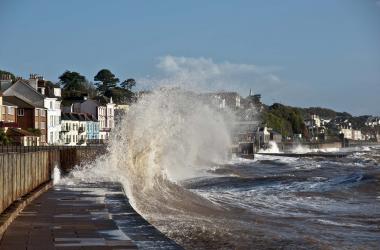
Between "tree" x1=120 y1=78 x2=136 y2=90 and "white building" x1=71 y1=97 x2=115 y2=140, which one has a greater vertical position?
"tree" x1=120 y1=78 x2=136 y2=90

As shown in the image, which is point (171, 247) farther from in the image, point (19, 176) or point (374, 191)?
point (374, 191)

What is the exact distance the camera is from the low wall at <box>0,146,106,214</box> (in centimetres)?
1270

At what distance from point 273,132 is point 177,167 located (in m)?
132

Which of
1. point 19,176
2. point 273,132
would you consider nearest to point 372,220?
point 19,176

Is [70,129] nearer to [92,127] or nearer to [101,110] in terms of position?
[92,127]

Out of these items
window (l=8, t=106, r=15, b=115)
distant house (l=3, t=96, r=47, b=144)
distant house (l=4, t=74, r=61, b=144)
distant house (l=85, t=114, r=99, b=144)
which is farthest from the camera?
distant house (l=85, t=114, r=99, b=144)

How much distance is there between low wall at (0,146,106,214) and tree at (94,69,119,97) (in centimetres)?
12475

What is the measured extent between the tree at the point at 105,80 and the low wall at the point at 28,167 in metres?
125

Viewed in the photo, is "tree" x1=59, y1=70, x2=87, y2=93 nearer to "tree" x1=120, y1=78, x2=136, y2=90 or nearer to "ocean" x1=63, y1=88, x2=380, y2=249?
"tree" x1=120, y1=78, x2=136, y2=90

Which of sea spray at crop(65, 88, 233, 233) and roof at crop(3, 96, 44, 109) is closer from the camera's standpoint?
sea spray at crop(65, 88, 233, 233)

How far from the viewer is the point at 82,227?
37.0 feet

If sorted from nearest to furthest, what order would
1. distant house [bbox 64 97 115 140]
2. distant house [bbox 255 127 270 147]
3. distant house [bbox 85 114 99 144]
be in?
distant house [bbox 85 114 99 144] < distant house [bbox 64 97 115 140] < distant house [bbox 255 127 270 147]

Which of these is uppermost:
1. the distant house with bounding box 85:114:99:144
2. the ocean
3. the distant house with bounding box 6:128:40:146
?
the distant house with bounding box 85:114:99:144

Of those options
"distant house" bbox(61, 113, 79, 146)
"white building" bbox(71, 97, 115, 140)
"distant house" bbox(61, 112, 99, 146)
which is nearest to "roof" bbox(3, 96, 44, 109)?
"distant house" bbox(61, 112, 99, 146)
